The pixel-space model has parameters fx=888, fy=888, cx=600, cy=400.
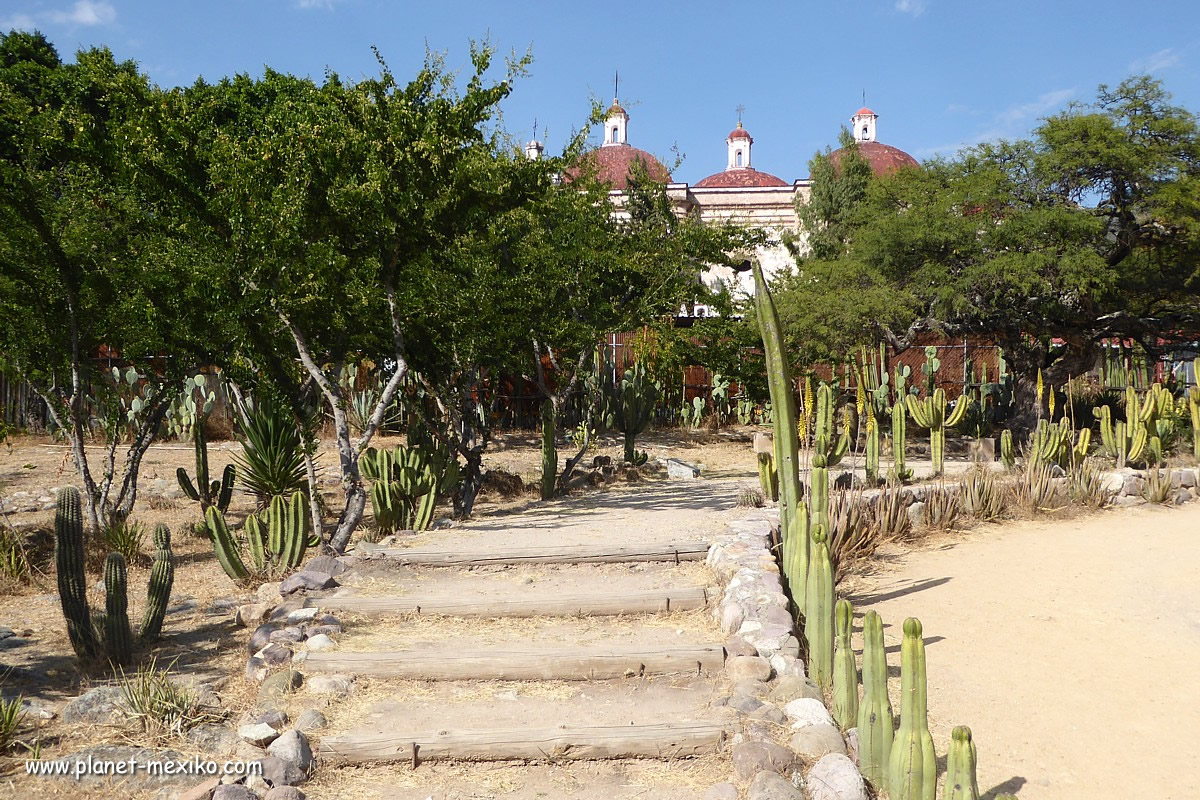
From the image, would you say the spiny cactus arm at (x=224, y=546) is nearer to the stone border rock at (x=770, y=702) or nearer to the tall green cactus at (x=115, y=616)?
the tall green cactus at (x=115, y=616)

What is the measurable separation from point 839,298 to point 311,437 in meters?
8.60

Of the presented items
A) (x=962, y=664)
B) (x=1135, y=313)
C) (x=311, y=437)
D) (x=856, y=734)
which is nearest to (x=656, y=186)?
(x=1135, y=313)

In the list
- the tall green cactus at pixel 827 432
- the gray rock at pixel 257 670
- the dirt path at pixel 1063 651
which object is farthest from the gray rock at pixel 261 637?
the tall green cactus at pixel 827 432

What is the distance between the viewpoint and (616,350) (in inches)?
726

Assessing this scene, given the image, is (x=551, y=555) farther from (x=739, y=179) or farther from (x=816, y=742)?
(x=739, y=179)

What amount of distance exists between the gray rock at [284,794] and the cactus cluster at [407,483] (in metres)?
3.94

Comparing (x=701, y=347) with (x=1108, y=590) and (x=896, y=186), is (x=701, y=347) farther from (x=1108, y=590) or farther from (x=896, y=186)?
(x=1108, y=590)

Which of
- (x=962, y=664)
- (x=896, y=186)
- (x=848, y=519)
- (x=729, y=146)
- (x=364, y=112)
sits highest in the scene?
(x=729, y=146)

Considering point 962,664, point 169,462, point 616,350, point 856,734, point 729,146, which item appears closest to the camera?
point 856,734

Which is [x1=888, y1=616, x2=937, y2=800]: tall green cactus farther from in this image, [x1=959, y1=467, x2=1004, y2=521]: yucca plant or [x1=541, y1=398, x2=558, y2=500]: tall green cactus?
[x1=541, y1=398, x2=558, y2=500]: tall green cactus

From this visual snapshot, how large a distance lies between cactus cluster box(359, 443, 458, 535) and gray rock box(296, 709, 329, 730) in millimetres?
3371

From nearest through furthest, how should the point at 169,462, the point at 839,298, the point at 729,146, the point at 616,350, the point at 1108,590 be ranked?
the point at 1108,590
the point at 169,462
the point at 839,298
the point at 616,350
the point at 729,146

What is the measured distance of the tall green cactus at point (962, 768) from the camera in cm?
287

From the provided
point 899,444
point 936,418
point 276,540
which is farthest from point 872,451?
point 276,540
